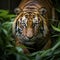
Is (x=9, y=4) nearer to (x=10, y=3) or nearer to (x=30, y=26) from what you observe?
(x=10, y=3)

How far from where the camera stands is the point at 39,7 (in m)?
1.71

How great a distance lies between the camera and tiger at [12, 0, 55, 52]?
1609mm

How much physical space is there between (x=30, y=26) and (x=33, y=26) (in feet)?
0.07

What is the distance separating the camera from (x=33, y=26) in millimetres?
1631

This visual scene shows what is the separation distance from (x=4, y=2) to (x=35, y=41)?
0.58 m

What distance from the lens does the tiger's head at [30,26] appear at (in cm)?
161

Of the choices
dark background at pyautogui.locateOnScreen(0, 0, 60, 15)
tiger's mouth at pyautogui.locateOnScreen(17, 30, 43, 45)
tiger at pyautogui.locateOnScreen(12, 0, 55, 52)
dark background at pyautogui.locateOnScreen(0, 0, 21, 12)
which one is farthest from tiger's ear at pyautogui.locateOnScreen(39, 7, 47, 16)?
dark background at pyautogui.locateOnScreen(0, 0, 21, 12)

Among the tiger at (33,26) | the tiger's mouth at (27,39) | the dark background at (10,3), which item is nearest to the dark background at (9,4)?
the dark background at (10,3)

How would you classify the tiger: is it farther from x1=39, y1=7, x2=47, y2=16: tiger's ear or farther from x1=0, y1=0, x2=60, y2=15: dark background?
x1=0, y1=0, x2=60, y2=15: dark background

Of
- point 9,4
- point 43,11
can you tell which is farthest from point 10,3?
point 43,11

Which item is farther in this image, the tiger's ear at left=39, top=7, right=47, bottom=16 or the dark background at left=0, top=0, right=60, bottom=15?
the dark background at left=0, top=0, right=60, bottom=15

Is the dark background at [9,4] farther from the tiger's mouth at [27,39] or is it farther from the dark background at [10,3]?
the tiger's mouth at [27,39]

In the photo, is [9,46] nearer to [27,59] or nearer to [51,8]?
[27,59]

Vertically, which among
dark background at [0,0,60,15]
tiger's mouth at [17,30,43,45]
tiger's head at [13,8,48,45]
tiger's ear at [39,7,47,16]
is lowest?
tiger's mouth at [17,30,43,45]
